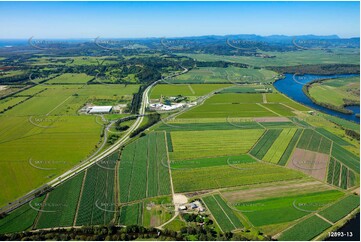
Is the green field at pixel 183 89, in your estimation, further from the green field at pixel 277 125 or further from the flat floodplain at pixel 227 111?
the green field at pixel 277 125

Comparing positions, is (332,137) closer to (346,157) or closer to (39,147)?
(346,157)

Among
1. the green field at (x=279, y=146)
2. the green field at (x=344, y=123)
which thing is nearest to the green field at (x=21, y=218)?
the green field at (x=279, y=146)

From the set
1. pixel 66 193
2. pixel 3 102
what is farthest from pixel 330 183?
pixel 3 102

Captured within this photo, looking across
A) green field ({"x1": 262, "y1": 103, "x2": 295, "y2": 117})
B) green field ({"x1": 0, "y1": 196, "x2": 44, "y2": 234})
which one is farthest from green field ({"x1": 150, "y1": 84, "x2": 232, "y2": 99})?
green field ({"x1": 0, "y1": 196, "x2": 44, "y2": 234})

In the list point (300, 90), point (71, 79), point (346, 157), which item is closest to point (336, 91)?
point (300, 90)

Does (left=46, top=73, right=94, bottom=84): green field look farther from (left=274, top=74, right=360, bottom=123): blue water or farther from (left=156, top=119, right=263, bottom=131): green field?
(left=274, top=74, right=360, bottom=123): blue water

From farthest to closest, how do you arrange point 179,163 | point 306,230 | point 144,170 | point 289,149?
1. point 289,149
2. point 179,163
3. point 144,170
4. point 306,230
